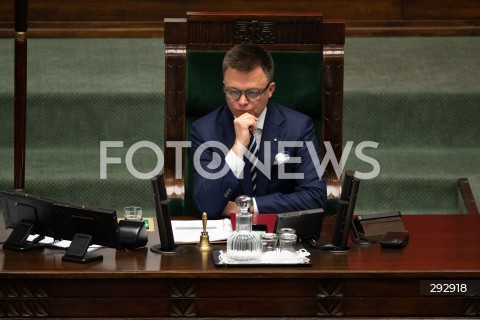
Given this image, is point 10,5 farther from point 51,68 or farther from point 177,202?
point 177,202

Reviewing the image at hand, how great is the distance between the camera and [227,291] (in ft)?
8.64

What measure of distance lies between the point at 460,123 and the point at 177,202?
1.69m

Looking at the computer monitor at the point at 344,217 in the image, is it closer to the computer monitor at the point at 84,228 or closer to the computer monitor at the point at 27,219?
the computer monitor at the point at 84,228

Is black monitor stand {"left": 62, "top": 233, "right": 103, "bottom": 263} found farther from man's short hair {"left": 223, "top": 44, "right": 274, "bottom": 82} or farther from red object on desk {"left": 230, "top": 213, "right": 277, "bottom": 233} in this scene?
man's short hair {"left": 223, "top": 44, "right": 274, "bottom": 82}

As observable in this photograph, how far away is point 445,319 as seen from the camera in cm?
264

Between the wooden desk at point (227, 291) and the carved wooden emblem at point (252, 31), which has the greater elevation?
the carved wooden emblem at point (252, 31)

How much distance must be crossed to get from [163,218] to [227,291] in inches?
11.0

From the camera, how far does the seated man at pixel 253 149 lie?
3260mm

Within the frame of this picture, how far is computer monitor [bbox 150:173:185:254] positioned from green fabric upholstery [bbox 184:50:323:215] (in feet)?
2.60

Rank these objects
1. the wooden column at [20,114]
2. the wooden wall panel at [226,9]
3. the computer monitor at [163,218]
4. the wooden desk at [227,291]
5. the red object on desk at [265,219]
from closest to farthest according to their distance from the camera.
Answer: the wooden desk at [227,291]
the computer monitor at [163,218]
the red object on desk at [265,219]
the wooden column at [20,114]
the wooden wall panel at [226,9]

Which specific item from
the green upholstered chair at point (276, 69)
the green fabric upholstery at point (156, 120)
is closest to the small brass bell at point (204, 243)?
the green upholstered chair at point (276, 69)

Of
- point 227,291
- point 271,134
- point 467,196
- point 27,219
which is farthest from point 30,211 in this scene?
point 467,196

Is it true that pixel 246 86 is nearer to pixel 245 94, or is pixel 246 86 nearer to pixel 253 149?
pixel 245 94

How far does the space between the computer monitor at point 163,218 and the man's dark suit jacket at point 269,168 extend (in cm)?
45
